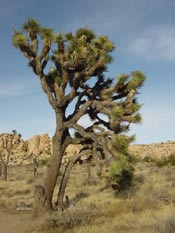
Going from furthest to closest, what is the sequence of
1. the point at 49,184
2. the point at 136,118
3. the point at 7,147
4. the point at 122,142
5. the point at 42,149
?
the point at 42,149, the point at 7,147, the point at 49,184, the point at 136,118, the point at 122,142

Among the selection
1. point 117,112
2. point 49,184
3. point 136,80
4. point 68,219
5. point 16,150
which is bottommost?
point 68,219

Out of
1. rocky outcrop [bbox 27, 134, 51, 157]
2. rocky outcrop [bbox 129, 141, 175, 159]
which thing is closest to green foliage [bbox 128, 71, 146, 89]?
rocky outcrop [bbox 129, 141, 175, 159]

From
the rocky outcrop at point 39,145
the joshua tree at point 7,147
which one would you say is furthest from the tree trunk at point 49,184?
the rocky outcrop at point 39,145

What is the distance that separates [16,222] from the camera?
1094 centimetres

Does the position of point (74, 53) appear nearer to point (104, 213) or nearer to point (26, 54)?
point (26, 54)

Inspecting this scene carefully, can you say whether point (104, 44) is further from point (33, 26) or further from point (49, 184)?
point (49, 184)

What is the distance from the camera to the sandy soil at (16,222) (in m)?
9.84

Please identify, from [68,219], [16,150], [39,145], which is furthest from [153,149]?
[68,219]

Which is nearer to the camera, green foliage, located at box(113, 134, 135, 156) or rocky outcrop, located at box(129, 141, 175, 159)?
green foliage, located at box(113, 134, 135, 156)

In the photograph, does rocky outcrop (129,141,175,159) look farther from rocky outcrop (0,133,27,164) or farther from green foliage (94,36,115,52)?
green foliage (94,36,115,52)

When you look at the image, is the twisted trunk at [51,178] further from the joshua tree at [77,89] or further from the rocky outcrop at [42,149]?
the rocky outcrop at [42,149]

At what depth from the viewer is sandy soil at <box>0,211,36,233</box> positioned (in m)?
9.84

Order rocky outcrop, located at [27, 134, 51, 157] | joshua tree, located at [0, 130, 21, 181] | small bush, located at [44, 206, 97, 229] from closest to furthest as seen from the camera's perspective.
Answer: small bush, located at [44, 206, 97, 229], joshua tree, located at [0, 130, 21, 181], rocky outcrop, located at [27, 134, 51, 157]

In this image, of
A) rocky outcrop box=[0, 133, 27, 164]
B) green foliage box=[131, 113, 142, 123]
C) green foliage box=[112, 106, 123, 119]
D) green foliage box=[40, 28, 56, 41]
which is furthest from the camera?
rocky outcrop box=[0, 133, 27, 164]
